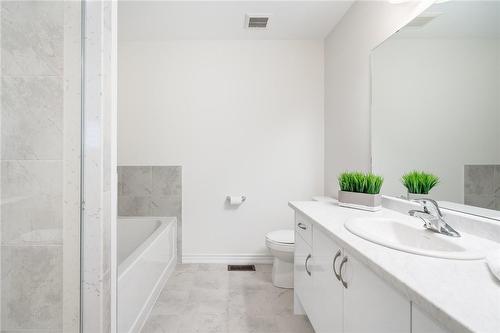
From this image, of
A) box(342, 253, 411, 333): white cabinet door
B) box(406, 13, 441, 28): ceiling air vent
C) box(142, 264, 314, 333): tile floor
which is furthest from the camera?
box(142, 264, 314, 333): tile floor

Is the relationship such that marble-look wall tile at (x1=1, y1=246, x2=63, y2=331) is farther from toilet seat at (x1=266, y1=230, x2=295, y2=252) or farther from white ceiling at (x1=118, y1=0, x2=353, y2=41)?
white ceiling at (x1=118, y1=0, x2=353, y2=41)

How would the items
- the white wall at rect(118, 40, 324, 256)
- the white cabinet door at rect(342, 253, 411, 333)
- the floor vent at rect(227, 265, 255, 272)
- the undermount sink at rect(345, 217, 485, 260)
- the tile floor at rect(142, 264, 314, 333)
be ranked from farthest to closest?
the white wall at rect(118, 40, 324, 256) → the floor vent at rect(227, 265, 255, 272) → the tile floor at rect(142, 264, 314, 333) → the undermount sink at rect(345, 217, 485, 260) → the white cabinet door at rect(342, 253, 411, 333)

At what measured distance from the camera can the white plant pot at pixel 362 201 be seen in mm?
1559

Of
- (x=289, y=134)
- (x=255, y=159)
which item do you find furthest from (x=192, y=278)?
(x=289, y=134)

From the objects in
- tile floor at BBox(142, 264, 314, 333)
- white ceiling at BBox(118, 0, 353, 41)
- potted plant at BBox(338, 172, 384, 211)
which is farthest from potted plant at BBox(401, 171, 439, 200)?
white ceiling at BBox(118, 0, 353, 41)

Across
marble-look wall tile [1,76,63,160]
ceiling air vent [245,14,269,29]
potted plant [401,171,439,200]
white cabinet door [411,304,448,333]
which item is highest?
ceiling air vent [245,14,269,29]

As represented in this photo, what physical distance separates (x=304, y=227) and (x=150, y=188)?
6.05 feet

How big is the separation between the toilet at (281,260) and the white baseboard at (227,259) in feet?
1.59

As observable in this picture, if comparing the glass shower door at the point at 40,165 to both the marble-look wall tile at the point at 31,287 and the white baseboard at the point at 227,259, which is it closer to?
the marble-look wall tile at the point at 31,287

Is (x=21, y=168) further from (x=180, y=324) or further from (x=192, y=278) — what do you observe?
(x=192, y=278)

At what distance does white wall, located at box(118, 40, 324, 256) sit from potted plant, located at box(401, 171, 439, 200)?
1.35 meters

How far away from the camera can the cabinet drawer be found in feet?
4.89

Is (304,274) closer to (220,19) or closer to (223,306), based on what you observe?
(223,306)

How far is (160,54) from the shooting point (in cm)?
275
